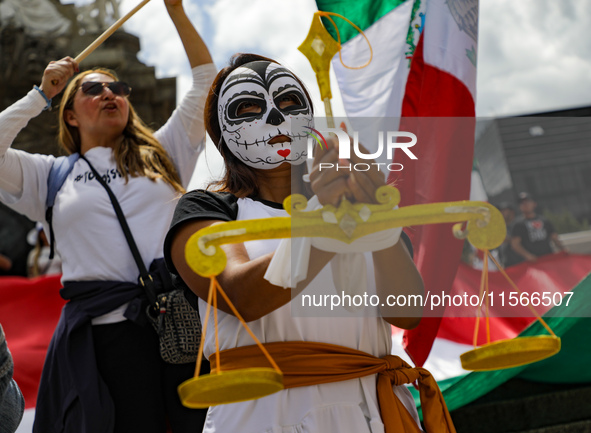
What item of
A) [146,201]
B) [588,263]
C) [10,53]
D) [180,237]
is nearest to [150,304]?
[146,201]

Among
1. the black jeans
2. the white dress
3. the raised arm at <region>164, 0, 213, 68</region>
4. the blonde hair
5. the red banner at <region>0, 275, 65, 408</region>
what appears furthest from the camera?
the red banner at <region>0, 275, 65, 408</region>

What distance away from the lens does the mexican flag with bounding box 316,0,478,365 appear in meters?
2.71

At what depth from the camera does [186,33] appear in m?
2.78

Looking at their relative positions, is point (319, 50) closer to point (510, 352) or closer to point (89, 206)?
point (510, 352)

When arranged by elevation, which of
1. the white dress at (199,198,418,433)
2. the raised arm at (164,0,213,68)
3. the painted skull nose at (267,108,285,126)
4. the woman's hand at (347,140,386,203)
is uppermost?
the raised arm at (164,0,213,68)

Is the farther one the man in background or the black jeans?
the black jeans

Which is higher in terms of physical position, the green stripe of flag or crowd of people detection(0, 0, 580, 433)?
the green stripe of flag

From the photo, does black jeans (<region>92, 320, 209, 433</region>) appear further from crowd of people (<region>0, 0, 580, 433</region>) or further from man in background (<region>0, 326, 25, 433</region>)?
man in background (<region>0, 326, 25, 433</region>)

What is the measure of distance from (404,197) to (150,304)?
3.92 ft

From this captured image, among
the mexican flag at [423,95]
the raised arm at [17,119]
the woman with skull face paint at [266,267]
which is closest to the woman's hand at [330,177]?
the woman with skull face paint at [266,267]

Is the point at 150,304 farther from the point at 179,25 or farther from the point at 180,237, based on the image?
the point at 179,25

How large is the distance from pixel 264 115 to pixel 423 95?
1485 millimetres

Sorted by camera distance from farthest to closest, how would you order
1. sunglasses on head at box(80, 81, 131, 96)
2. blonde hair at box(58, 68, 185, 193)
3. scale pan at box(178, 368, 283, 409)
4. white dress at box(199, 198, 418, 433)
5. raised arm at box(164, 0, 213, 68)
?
raised arm at box(164, 0, 213, 68)
sunglasses on head at box(80, 81, 131, 96)
blonde hair at box(58, 68, 185, 193)
white dress at box(199, 198, 418, 433)
scale pan at box(178, 368, 283, 409)

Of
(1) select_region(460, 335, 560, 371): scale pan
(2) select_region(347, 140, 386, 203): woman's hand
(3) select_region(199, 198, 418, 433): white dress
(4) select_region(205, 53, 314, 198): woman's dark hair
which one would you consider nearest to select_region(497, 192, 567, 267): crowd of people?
(4) select_region(205, 53, 314, 198): woman's dark hair
